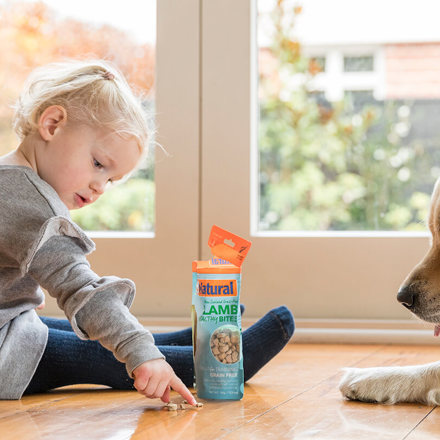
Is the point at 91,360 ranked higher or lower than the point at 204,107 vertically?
lower

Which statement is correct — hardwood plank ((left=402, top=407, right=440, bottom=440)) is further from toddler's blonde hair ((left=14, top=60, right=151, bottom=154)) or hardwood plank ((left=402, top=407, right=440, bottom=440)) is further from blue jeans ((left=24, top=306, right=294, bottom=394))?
toddler's blonde hair ((left=14, top=60, right=151, bottom=154))

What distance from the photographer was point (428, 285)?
1.42 metres

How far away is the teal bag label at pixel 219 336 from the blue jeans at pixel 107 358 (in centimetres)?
14

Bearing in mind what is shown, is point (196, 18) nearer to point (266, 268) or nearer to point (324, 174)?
point (324, 174)

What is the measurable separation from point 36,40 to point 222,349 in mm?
1442

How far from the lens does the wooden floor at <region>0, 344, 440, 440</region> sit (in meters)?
1.05

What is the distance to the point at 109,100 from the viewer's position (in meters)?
1.37

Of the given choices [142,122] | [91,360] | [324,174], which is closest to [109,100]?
[142,122]

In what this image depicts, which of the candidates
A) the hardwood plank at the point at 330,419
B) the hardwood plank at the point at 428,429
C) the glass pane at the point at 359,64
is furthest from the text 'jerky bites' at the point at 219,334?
the glass pane at the point at 359,64

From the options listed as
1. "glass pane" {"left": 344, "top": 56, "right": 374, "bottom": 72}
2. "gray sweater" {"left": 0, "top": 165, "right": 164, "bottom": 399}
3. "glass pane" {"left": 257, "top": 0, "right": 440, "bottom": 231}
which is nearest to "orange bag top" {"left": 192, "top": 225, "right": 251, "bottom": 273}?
"gray sweater" {"left": 0, "top": 165, "right": 164, "bottom": 399}

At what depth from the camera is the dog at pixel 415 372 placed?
1.30 meters

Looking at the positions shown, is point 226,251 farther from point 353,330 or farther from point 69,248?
point 353,330

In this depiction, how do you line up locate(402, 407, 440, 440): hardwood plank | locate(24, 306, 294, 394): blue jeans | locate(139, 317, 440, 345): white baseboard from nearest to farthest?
locate(402, 407, 440, 440): hardwood plank → locate(24, 306, 294, 394): blue jeans → locate(139, 317, 440, 345): white baseboard

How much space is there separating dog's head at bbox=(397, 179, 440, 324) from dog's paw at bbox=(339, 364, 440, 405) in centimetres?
11
